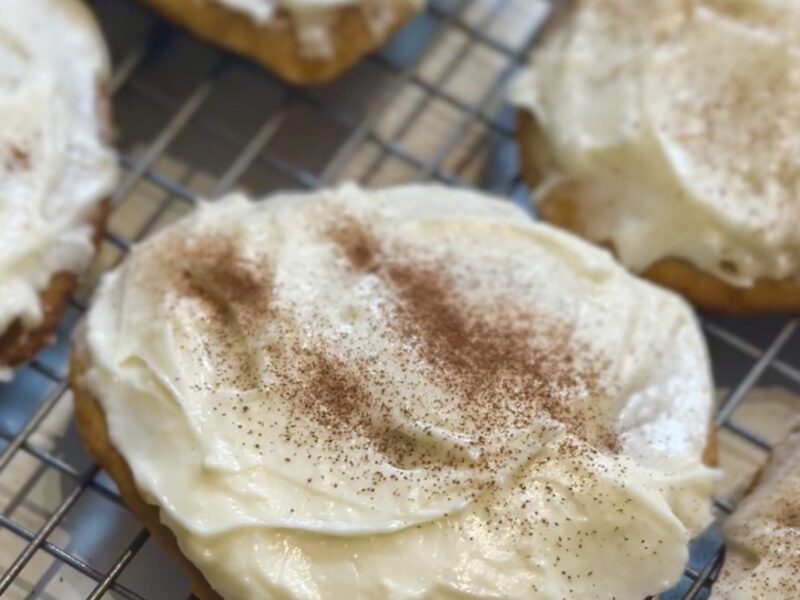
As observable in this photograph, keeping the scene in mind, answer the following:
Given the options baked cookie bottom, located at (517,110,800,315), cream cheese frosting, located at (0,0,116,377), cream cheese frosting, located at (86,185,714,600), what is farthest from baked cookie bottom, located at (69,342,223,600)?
baked cookie bottom, located at (517,110,800,315)

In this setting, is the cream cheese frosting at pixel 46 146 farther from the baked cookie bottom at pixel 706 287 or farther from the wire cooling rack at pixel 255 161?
the baked cookie bottom at pixel 706 287

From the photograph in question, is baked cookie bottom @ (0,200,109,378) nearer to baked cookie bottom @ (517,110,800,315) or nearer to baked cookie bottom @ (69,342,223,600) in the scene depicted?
baked cookie bottom @ (69,342,223,600)

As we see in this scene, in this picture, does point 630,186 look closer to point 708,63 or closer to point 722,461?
point 708,63

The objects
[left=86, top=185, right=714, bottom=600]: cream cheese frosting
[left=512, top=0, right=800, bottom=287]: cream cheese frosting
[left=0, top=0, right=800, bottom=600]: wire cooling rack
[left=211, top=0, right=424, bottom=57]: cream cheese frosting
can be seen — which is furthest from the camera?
[left=211, top=0, right=424, bottom=57]: cream cheese frosting

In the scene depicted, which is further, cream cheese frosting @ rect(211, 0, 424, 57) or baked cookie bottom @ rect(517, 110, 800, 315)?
cream cheese frosting @ rect(211, 0, 424, 57)

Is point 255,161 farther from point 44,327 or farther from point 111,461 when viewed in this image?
point 111,461

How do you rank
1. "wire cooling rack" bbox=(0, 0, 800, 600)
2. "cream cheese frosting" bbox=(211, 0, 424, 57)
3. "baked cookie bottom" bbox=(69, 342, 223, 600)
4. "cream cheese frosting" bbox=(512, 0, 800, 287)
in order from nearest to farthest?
"baked cookie bottom" bbox=(69, 342, 223, 600)
"wire cooling rack" bbox=(0, 0, 800, 600)
"cream cheese frosting" bbox=(512, 0, 800, 287)
"cream cheese frosting" bbox=(211, 0, 424, 57)

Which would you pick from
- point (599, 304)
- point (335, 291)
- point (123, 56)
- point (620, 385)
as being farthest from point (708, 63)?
→ point (123, 56)

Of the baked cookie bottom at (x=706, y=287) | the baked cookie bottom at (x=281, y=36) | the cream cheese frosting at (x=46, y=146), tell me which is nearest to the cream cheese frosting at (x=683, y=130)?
the baked cookie bottom at (x=706, y=287)
